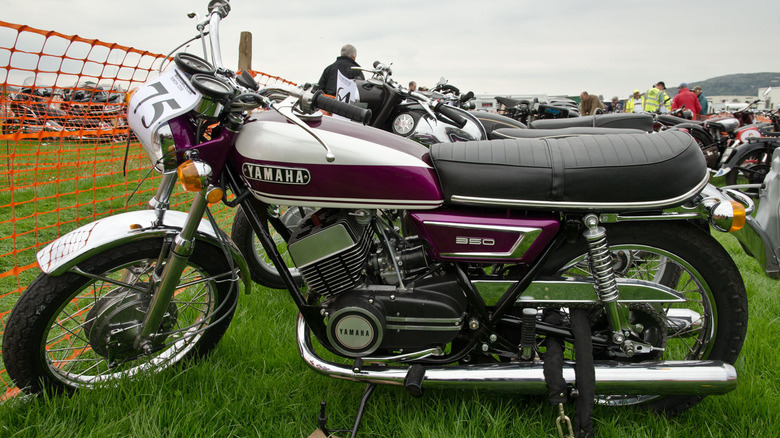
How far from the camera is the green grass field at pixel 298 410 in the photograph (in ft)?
6.13

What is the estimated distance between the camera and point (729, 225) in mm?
1682

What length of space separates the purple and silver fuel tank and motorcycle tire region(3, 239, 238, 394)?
0.60 meters

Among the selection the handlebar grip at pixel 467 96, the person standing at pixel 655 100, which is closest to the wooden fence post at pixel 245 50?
the handlebar grip at pixel 467 96

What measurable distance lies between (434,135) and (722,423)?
2462 millimetres

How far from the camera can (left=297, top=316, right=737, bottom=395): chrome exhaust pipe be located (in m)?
1.75

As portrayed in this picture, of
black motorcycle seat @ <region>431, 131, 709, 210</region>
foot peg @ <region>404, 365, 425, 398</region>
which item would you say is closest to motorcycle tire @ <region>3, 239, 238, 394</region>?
foot peg @ <region>404, 365, 425, 398</region>

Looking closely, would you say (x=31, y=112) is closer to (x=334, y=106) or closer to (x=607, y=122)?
(x=334, y=106)

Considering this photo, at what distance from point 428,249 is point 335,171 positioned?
17.8 inches

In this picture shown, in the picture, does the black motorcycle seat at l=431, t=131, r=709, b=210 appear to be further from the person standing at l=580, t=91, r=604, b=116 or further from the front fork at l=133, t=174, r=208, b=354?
the person standing at l=580, t=91, r=604, b=116

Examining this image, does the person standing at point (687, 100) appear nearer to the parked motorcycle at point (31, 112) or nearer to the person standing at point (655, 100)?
the person standing at point (655, 100)

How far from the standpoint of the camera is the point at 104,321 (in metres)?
2.00

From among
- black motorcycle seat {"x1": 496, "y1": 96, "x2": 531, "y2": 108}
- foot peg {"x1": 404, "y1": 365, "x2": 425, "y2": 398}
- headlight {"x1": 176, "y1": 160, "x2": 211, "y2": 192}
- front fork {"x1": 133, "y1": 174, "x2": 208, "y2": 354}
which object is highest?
black motorcycle seat {"x1": 496, "y1": 96, "x2": 531, "y2": 108}

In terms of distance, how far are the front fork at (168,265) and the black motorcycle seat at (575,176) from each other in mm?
969

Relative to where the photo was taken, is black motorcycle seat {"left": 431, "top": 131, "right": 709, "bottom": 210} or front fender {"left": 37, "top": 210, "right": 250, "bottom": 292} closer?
black motorcycle seat {"left": 431, "top": 131, "right": 709, "bottom": 210}
